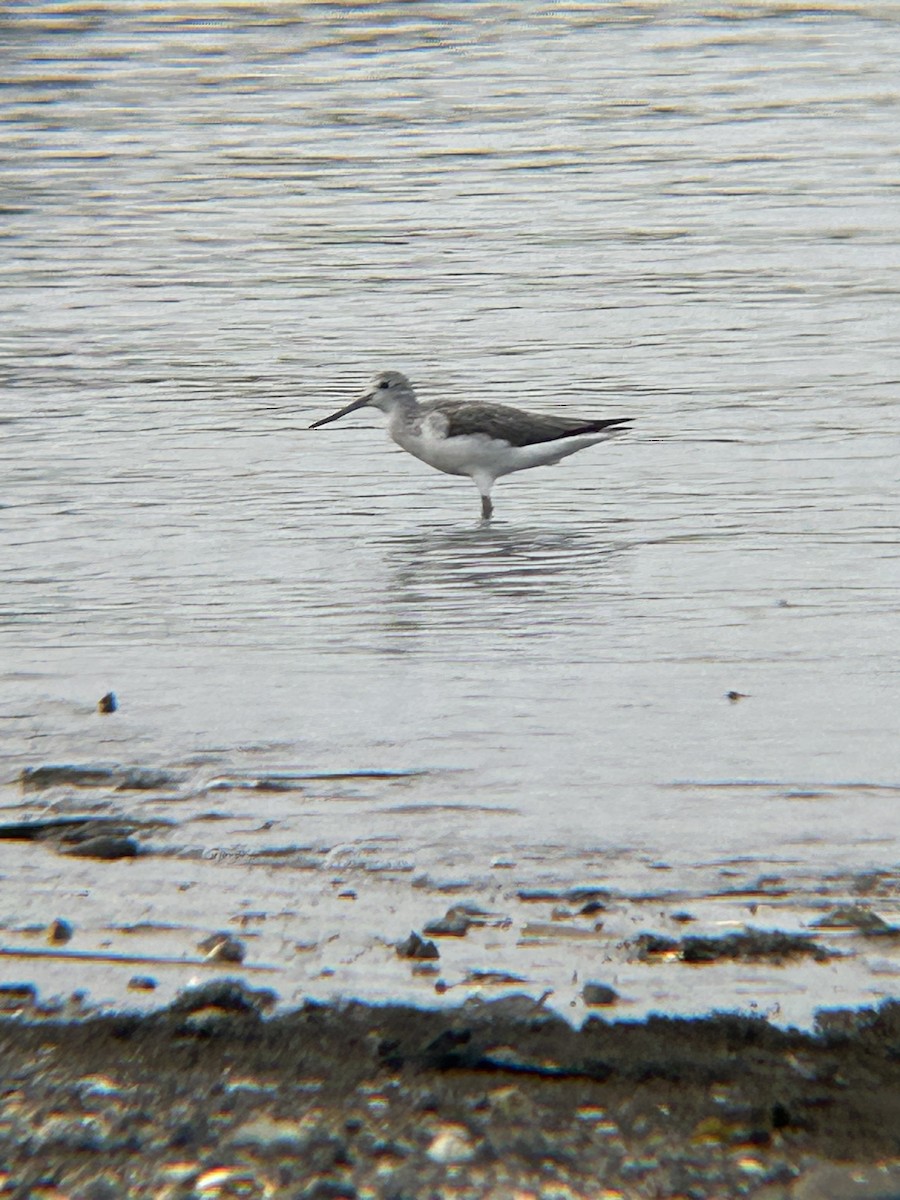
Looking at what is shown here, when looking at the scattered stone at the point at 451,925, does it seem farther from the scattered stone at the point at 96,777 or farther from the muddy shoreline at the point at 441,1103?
the scattered stone at the point at 96,777

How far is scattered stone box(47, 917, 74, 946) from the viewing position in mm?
5965

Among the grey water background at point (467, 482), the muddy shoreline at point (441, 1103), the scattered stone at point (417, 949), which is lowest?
the grey water background at point (467, 482)

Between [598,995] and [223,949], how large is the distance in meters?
1.10

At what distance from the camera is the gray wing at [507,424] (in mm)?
12117

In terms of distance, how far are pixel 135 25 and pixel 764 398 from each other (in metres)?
31.1

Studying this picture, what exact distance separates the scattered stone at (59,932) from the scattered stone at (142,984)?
0.39 meters

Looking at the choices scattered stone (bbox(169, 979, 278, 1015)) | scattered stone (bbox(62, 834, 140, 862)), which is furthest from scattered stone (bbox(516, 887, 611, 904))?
scattered stone (bbox(62, 834, 140, 862))

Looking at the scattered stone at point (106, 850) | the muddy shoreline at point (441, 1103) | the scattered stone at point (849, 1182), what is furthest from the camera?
the scattered stone at point (106, 850)

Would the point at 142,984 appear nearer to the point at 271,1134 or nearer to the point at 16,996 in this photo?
the point at 16,996

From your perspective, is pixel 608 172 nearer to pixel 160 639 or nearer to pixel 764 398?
pixel 764 398

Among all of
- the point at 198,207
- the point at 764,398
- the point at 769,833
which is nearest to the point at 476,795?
the point at 769,833

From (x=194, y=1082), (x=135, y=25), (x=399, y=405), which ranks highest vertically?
(x=194, y=1082)

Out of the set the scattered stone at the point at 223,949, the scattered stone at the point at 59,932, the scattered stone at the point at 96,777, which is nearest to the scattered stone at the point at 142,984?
the scattered stone at the point at 223,949

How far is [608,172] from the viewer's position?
2570 centimetres
